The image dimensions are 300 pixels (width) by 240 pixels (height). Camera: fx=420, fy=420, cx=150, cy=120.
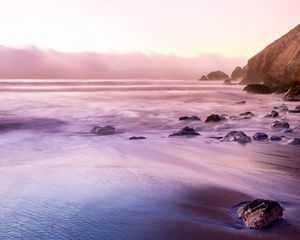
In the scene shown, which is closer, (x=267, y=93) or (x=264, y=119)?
(x=264, y=119)

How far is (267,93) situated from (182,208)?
37.3 metres

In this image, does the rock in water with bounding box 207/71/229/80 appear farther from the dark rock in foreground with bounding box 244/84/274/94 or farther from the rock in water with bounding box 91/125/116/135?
the rock in water with bounding box 91/125/116/135

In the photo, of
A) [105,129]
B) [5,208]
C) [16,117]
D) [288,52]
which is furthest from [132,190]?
[288,52]

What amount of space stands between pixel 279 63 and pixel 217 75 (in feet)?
299

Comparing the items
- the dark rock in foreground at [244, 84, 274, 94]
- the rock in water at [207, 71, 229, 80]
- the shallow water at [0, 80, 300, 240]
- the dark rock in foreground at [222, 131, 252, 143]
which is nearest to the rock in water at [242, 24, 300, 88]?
the dark rock in foreground at [244, 84, 274, 94]

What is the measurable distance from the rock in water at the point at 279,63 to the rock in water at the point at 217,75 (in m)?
64.3

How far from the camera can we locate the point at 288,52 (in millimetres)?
46938

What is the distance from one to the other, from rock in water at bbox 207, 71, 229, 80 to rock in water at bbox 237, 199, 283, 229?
437 ft

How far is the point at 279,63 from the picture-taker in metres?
47.0

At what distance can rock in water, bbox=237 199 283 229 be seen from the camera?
463 cm

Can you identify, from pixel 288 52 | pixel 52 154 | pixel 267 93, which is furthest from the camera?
pixel 288 52

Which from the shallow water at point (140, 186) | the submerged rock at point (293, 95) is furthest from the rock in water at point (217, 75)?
the shallow water at point (140, 186)

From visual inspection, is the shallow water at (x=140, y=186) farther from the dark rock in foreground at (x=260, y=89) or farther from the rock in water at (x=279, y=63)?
the dark rock in foreground at (x=260, y=89)

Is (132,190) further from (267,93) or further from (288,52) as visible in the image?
(288,52)
